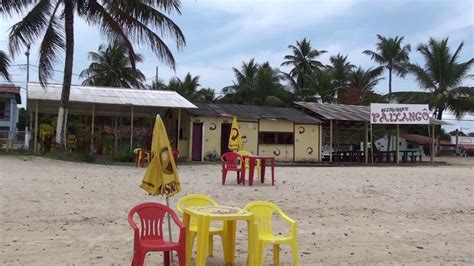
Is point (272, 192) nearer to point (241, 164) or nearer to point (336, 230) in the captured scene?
point (241, 164)

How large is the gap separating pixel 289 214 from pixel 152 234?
381 centimetres

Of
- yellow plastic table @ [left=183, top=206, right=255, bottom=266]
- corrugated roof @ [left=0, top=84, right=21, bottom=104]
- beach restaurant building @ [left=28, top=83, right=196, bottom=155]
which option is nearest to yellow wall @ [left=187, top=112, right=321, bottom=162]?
beach restaurant building @ [left=28, top=83, right=196, bottom=155]

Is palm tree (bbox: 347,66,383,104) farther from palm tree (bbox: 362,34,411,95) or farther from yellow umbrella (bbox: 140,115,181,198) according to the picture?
yellow umbrella (bbox: 140,115,181,198)

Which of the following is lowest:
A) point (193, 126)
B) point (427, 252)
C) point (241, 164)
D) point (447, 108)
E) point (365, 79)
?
point (427, 252)

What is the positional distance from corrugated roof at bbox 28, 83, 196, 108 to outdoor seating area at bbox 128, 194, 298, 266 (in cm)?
1720

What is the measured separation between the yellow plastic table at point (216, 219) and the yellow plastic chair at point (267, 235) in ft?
0.59

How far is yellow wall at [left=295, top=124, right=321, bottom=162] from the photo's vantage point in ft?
84.9

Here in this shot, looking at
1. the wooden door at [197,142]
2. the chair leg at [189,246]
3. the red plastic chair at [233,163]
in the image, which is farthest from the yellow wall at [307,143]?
the chair leg at [189,246]

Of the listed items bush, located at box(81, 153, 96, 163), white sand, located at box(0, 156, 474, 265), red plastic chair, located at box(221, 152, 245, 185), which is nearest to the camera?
white sand, located at box(0, 156, 474, 265)

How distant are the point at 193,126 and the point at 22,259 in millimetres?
18522

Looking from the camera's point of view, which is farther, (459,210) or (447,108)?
(447,108)

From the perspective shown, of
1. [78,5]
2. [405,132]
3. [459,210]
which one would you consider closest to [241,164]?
[459,210]

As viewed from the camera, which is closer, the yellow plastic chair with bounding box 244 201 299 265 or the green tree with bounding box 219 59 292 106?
the yellow plastic chair with bounding box 244 201 299 265

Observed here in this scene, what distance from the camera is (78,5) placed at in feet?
62.7
